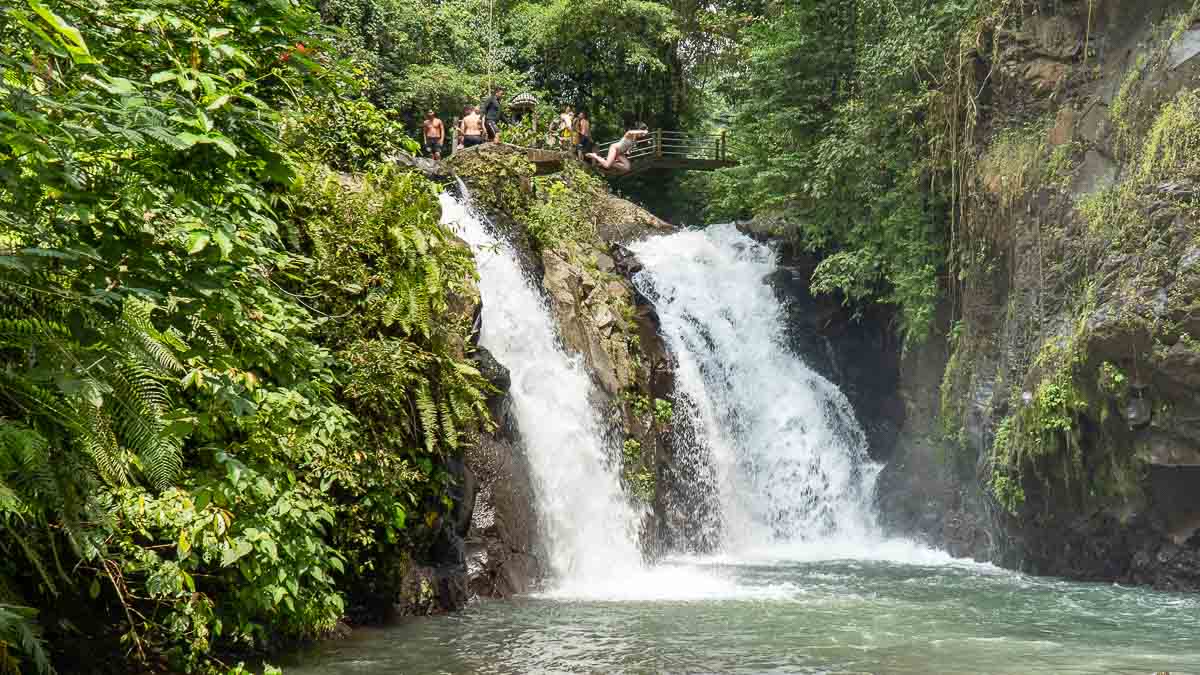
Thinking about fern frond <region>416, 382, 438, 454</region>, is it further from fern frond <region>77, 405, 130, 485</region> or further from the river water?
fern frond <region>77, 405, 130, 485</region>

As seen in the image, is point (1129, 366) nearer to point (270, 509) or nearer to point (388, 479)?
point (388, 479)

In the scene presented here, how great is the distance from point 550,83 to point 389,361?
25.4 m

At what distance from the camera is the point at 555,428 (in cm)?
1329

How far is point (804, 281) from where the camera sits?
20.8 metres

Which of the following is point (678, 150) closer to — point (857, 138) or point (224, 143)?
point (857, 138)

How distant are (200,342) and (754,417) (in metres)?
15.5

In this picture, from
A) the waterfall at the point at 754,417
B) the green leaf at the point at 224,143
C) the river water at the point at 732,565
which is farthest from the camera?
the waterfall at the point at 754,417

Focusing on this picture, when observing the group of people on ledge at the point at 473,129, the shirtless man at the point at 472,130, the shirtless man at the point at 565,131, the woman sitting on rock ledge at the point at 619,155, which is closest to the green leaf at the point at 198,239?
the group of people on ledge at the point at 473,129

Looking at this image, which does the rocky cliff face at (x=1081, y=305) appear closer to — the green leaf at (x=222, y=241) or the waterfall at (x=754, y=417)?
the waterfall at (x=754, y=417)

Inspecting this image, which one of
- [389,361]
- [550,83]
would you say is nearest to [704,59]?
[550,83]

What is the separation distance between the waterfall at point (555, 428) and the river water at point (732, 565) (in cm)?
3

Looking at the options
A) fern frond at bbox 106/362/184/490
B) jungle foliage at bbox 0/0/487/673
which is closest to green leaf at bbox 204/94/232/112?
jungle foliage at bbox 0/0/487/673

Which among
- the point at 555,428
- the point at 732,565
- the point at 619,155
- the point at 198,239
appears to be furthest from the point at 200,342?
the point at 619,155

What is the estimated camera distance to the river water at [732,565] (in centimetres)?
812
